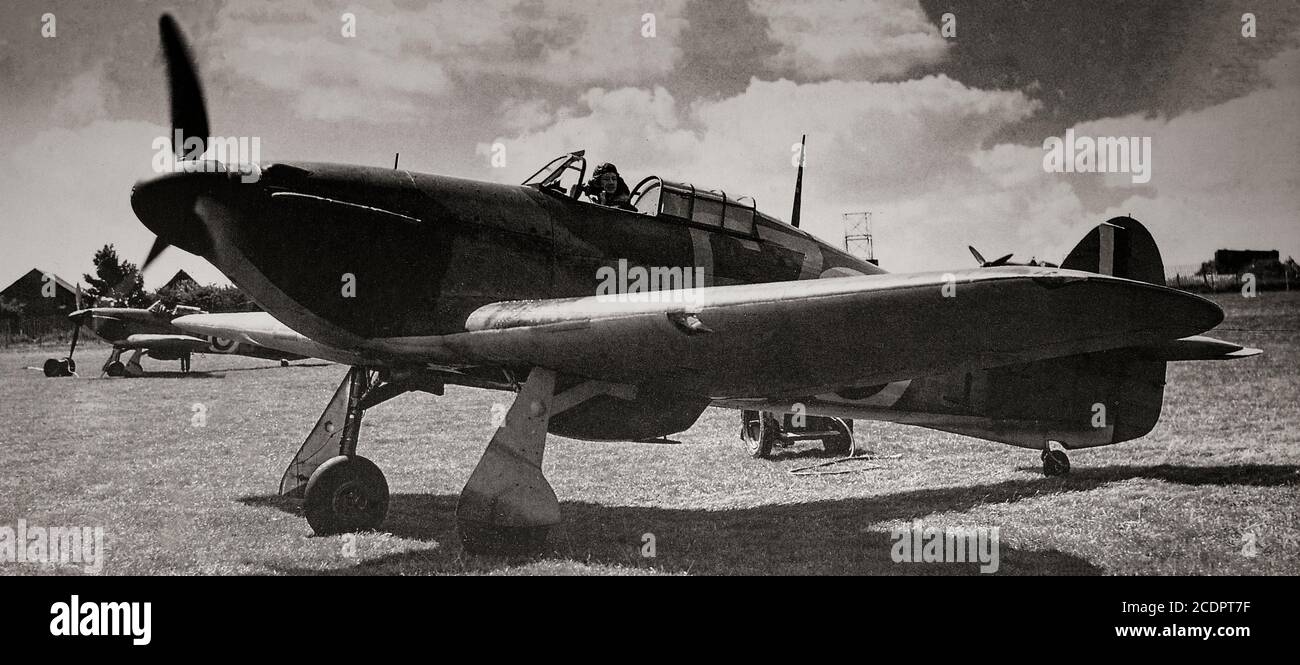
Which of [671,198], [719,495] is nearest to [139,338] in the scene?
[719,495]

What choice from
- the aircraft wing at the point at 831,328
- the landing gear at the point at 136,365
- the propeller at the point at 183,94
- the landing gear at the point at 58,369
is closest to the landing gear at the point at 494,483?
the aircraft wing at the point at 831,328

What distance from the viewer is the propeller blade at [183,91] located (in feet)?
15.2

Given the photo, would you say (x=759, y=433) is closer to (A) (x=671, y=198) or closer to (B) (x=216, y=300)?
(A) (x=671, y=198)

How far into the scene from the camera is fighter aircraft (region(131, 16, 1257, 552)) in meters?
3.59

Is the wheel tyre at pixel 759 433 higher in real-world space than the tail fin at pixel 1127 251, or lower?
lower

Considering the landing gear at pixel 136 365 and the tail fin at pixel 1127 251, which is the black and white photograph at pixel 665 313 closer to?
the tail fin at pixel 1127 251

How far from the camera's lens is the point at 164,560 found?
4430 millimetres

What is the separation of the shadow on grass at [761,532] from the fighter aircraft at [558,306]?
38 centimetres

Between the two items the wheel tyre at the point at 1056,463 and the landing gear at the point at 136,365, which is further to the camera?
the landing gear at the point at 136,365

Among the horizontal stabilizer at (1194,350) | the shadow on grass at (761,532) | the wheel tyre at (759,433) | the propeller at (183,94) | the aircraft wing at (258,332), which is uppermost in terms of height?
the propeller at (183,94)

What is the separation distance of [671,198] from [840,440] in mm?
4880

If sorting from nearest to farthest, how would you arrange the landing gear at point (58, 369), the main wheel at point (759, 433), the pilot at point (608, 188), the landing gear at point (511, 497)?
the landing gear at point (511, 497), the pilot at point (608, 188), the main wheel at point (759, 433), the landing gear at point (58, 369)

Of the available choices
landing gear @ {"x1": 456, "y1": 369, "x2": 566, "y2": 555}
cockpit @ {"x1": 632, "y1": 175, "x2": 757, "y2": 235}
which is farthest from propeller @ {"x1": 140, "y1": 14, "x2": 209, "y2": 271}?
cockpit @ {"x1": 632, "y1": 175, "x2": 757, "y2": 235}
